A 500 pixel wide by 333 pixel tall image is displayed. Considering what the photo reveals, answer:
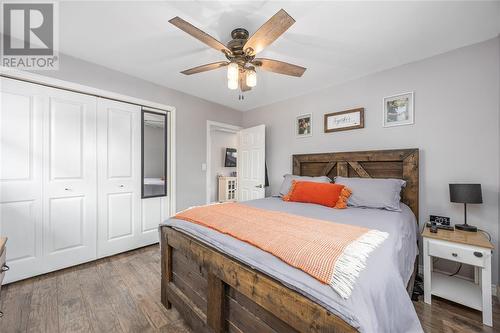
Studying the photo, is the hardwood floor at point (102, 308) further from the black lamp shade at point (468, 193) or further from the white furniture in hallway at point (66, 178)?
the black lamp shade at point (468, 193)

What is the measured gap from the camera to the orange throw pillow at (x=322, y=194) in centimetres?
224

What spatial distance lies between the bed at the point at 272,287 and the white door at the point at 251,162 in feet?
5.20

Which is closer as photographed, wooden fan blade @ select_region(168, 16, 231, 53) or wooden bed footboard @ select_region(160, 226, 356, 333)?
wooden bed footboard @ select_region(160, 226, 356, 333)

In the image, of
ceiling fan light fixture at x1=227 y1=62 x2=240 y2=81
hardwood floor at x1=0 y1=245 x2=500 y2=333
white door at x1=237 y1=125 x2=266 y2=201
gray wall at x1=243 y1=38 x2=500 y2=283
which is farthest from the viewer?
white door at x1=237 y1=125 x2=266 y2=201

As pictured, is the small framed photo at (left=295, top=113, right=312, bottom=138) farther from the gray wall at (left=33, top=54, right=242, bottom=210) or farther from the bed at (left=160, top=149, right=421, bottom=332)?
the bed at (left=160, top=149, right=421, bottom=332)

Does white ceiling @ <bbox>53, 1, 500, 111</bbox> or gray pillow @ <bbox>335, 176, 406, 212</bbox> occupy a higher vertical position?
white ceiling @ <bbox>53, 1, 500, 111</bbox>

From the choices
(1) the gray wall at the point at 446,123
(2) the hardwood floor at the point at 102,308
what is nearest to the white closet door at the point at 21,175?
(2) the hardwood floor at the point at 102,308

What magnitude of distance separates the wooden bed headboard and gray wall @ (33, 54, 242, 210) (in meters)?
1.65

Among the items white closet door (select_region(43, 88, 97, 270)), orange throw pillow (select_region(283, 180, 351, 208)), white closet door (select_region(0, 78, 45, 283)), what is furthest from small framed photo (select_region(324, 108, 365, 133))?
white closet door (select_region(0, 78, 45, 283))

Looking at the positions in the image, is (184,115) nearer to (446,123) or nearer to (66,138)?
(66,138)

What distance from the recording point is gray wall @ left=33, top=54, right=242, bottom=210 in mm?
2574

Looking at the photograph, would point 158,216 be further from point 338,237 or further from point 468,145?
point 468,145

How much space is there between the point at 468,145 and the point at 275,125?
2.49 meters

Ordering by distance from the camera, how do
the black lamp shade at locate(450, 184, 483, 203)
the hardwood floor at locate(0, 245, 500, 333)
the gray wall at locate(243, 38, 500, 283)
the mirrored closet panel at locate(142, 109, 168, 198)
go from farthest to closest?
1. the mirrored closet panel at locate(142, 109, 168, 198)
2. the gray wall at locate(243, 38, 500, 283)
3. the black lamp shade at locate(450, 184, 483, 203)
4. the hardwood floor at locate(0, 245, 500, 333)
